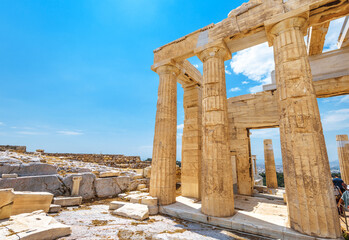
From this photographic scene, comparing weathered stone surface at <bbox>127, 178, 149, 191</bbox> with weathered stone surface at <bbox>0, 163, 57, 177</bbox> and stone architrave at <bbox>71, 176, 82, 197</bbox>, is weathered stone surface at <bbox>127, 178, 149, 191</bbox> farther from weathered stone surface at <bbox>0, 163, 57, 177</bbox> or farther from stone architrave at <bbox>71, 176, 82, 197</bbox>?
weathered stone surface at <bbox>0, 163, 57, 177</bbox>

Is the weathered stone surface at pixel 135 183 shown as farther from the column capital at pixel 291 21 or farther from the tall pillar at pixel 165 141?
the column capital at pixel 291 21

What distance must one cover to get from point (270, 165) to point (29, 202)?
15360 mm

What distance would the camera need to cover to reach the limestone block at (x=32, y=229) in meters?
3.40

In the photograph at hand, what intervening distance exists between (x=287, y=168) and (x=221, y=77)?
3851mm

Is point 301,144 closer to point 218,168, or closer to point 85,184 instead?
point 218,168

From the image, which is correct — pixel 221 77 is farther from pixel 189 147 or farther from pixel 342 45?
pixel 342 45

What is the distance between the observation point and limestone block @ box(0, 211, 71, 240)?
3400mm

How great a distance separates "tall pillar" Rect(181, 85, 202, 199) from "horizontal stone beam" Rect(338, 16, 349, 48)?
24.0 ft

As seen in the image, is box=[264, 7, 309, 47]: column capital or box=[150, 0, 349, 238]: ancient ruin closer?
box=[150, 0, 349, 238]: ancient ruin

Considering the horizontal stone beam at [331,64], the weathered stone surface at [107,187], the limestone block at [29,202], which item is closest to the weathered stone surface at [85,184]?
the weathered stone surface at [107,187]

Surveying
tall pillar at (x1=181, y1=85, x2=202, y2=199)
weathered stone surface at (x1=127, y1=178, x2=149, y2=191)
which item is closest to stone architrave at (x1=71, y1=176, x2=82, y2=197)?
weathered stone surface at (x1=127, y1=178, x2=149, y2=191)

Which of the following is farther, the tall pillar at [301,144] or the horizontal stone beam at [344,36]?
the horizontal stone beam at [344,36]

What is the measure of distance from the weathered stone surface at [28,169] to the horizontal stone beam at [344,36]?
14.6 metres

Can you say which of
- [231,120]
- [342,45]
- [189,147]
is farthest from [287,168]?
[342,45]
